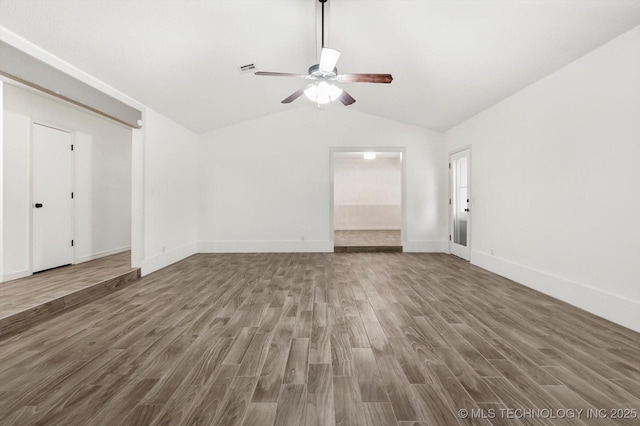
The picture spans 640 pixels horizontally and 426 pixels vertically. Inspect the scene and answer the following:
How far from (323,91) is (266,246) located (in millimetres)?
3961

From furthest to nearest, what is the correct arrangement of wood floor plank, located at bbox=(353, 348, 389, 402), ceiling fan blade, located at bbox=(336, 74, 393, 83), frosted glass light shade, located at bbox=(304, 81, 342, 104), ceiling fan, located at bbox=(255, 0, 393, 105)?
frosted glass light shade, located at bbox=(304, 81, 342, 104), ceiling fan blade, located at bbox=(336, 74, 393, 83), ceiling fan, located at bbox=(255, 0, 393, 105), wood floor plank, located at bbox=(353, 348, 389, 402)

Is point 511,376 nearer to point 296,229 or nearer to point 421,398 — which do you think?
point 421,398

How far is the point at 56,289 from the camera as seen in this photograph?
3.32 m

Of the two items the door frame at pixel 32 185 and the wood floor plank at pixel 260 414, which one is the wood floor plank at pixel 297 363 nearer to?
the wood floor plank at pixel 260 414

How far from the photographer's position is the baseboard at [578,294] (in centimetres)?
257

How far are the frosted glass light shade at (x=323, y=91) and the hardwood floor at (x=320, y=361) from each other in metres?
2.40

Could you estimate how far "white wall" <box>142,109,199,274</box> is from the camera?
4668 millimetres

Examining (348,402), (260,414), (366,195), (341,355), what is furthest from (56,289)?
(366,195)

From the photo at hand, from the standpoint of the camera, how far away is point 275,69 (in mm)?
4395

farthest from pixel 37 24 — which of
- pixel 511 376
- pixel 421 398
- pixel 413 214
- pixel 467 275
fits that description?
pixel 413 214

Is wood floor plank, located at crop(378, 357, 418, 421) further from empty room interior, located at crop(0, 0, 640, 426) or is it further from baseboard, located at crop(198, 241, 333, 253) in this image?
baseboard, located at crop(198, 241, 333, 253)

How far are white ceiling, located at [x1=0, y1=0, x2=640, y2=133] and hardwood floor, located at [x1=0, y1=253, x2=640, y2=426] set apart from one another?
2713 millimetres

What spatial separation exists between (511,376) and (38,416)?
8.77ft

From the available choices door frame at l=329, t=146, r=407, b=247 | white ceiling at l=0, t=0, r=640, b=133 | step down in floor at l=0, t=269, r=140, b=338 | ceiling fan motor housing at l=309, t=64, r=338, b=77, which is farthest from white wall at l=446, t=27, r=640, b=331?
step down in floor at l=0, t=269, r=140, b=338
